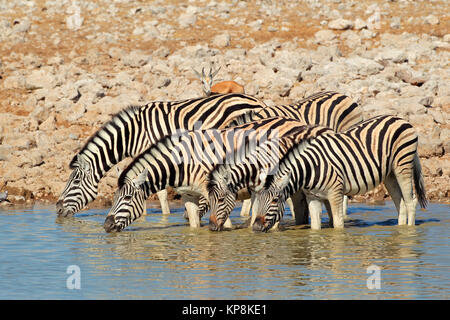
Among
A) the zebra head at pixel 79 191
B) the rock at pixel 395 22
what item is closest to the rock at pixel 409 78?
the rock at pixel 395 22

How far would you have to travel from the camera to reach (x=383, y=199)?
57.7 ft

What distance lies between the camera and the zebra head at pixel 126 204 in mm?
13688

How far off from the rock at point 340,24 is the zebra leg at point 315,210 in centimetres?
1458

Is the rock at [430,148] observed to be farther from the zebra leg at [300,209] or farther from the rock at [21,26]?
the rock at [21,26]

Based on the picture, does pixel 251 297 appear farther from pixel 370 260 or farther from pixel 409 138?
pixel 409 138

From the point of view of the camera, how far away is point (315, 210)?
13562 millimetres

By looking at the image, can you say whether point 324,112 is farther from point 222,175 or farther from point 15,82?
point 15,82

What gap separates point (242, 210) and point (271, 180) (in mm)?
2738

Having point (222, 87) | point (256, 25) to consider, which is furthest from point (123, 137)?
point (256, 25)

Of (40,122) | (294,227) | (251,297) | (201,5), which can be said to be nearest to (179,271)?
(251,297)

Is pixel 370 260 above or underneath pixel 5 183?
underneath

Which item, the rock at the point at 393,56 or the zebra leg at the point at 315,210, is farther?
the rock at the point at 393,56

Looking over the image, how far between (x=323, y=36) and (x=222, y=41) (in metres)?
2.85

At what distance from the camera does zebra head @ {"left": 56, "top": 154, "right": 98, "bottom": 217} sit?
1514 centimetres
